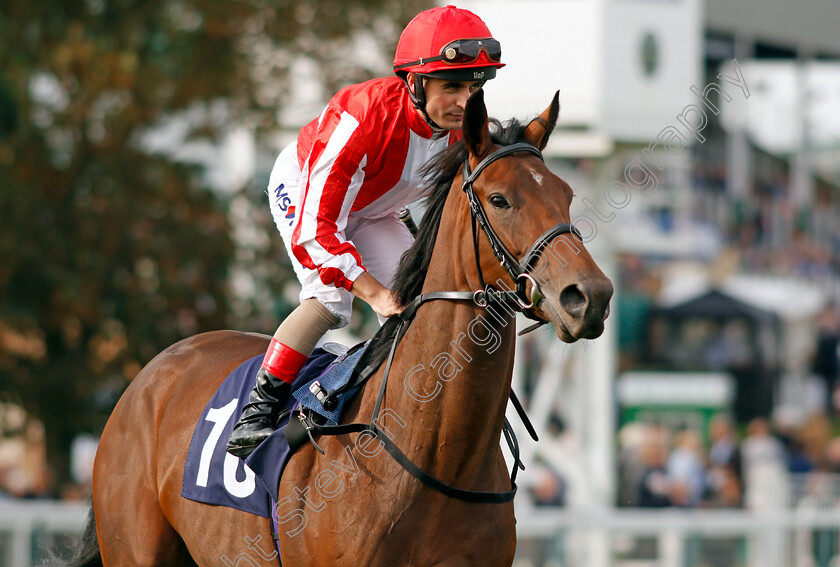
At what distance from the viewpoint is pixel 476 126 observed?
324cm

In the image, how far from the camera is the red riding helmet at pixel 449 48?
3.46 m

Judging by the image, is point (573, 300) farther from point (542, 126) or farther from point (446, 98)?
point (446, 98)

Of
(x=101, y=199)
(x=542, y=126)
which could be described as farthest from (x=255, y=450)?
(x=101, y=199)

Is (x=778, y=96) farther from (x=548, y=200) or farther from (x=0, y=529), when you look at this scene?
(x=548, y=200)

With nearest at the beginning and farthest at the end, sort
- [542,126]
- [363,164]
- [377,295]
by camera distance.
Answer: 1. [542,126]
2. [377,295]
3. [363,164]

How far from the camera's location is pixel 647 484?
10.4m

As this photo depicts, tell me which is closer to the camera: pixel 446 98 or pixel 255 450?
pixel 446 98

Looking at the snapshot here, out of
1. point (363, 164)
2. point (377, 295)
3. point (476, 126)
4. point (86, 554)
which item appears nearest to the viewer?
point (476, 126)

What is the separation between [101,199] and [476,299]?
28.0 ft

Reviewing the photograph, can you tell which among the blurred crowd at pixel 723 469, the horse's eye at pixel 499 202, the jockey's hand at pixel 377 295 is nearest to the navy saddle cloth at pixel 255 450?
the jockey's hand at pixel 377 295

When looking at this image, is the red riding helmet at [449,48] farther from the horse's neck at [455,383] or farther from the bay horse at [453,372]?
the horse's neck at [455,383]

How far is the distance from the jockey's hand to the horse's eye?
511mm

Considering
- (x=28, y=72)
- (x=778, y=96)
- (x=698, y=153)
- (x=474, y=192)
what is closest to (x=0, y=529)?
(x=28, y=72)

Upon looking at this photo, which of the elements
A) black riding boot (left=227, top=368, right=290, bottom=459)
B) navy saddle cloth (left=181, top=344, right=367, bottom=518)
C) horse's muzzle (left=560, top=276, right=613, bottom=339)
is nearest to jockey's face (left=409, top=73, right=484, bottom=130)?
A: navy saddle cloth (left=181, top=344, right=367, bottom=518)
